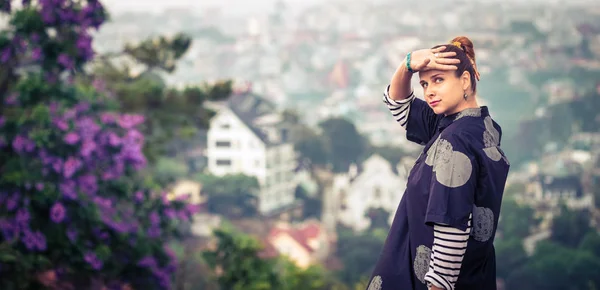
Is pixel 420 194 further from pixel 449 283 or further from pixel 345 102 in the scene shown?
pixel 345 102

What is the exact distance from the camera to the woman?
1385 mm

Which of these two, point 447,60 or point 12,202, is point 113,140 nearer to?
point 12,202

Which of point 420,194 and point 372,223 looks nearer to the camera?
point 420,194

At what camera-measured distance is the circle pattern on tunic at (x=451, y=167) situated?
139cm

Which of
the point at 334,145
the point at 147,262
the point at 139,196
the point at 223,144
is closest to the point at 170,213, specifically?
the point at 139,196

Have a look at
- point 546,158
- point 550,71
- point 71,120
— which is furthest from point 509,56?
point 71,120

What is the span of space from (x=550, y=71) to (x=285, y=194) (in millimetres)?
5039

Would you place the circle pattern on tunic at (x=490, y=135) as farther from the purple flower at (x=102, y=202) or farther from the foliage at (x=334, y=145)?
the foliage at (x=334, y=145)

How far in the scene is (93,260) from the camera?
4.54 meters

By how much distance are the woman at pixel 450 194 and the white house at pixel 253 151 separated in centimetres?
1086

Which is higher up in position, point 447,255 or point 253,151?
point 447,255

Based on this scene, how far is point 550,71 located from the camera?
41.9 ft

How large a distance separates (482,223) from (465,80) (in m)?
0.30

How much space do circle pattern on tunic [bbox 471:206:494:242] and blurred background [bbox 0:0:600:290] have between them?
3.36 metres
